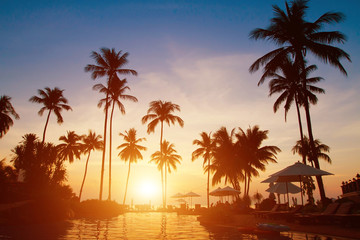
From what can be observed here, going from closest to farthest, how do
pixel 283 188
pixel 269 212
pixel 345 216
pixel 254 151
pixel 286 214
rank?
pixel 345 216 < pixel 286 214 < pixel 269 212 < pixel 283 188 < pixel 254 151

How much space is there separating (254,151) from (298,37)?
2098 centimetres

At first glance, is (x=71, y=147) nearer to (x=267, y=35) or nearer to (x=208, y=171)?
(x=208, y=171)

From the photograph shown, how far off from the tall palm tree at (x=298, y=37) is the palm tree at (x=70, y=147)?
1528 inches

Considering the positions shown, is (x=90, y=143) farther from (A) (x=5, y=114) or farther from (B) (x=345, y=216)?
(B) (x=345, y=216)

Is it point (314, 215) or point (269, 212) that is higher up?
point (314, 215)

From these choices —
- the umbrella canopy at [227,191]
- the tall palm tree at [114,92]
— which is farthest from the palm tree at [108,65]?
the umbrella canopy at [227,191]

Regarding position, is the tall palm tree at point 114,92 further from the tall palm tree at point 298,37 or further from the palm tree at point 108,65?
the tall palm tree at point 298,37

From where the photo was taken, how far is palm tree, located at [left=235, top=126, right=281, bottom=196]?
36.4 m

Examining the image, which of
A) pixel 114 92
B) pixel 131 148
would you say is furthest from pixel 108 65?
pixel 131 148

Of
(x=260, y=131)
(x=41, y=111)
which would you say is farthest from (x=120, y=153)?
(x=260, y=131)

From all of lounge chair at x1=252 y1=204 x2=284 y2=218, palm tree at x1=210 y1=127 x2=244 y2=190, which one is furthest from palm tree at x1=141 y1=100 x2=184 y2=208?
lounge chair at x1=252 y1=204 x2=284 y2=218

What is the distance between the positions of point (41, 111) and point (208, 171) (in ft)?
87.9

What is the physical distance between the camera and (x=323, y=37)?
1830 centimetres

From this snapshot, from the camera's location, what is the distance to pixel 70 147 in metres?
48.2
